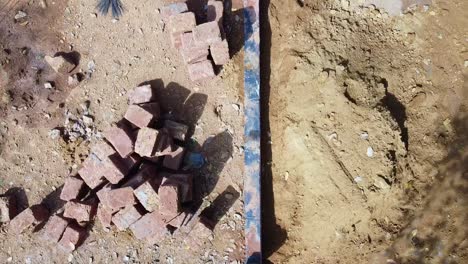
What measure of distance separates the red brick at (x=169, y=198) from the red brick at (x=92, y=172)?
0.86 meters

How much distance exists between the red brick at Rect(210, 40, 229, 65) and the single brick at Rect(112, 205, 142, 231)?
6.47 ft

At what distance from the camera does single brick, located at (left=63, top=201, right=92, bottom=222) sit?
17.9 ft

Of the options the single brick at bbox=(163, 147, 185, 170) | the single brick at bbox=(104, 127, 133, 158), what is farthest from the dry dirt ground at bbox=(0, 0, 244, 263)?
the single brick at bbox=(104, 127, 133, 158)

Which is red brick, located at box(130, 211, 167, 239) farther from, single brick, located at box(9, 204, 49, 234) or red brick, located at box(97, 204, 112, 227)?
single brick, located at box(9, 204, 49, 234)

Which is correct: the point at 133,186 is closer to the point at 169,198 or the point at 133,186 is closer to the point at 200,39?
the point at 169,198

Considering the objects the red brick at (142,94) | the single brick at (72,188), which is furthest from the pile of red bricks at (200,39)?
the single brick at (72,188)

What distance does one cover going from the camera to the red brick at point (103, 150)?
5.38 metres

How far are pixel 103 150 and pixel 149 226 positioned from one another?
1032 millimetres

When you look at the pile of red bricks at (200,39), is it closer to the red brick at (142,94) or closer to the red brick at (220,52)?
the red brick at (220,52)

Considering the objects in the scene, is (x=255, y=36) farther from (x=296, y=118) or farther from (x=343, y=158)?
(x=343, y=158)

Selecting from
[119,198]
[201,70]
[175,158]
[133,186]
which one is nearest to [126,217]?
[119,198]

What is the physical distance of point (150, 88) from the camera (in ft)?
18.1

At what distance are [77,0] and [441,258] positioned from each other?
5363 mm

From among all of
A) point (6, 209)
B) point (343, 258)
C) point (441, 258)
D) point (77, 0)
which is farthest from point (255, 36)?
point (6, 209)
